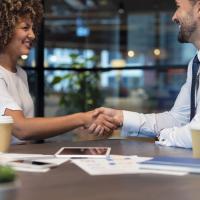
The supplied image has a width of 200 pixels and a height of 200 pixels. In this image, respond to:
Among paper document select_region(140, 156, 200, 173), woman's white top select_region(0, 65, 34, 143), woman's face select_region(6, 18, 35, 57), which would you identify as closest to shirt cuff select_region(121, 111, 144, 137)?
woman's white top select_region(0, 65, 34, 143)

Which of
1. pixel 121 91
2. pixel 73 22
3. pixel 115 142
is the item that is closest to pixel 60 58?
pixel 73 22

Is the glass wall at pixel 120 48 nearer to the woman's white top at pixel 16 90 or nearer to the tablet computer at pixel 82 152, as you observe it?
the woman's white top at pixel 16 90

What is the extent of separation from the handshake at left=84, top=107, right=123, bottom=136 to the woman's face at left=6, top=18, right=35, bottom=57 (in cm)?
47

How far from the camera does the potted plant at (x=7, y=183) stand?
69cm

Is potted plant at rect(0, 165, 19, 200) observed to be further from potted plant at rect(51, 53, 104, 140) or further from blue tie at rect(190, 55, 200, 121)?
potted plant at rect(51, 53, 104, 140)

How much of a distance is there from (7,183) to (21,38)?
1770mm

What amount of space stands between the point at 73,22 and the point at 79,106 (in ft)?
6.15

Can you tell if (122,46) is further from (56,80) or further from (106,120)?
(106,120)

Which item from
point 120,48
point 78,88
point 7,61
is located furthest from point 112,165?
point 120,48

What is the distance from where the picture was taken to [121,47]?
324 inches

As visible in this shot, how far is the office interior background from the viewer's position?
24.0 ft

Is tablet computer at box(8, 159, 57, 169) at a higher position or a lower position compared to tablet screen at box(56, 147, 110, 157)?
higher

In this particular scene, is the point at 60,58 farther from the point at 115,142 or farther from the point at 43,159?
the point at 43,159

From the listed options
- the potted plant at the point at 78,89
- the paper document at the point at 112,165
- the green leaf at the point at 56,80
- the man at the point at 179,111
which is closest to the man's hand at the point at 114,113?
the man at the point at 179,111
